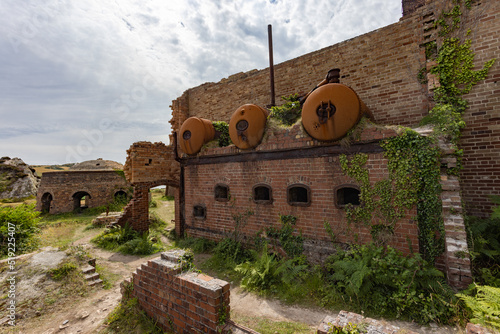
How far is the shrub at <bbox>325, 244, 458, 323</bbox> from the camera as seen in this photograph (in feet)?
12.0

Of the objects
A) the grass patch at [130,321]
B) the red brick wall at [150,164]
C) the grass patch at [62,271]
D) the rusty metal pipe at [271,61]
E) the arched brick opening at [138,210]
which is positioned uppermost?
the rusty metal pipe at [271,61]

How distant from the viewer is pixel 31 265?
5512 millimetres

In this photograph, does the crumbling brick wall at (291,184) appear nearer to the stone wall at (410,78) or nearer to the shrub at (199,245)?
the shrub at (199,245)

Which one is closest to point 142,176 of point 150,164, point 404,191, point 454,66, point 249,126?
point 150,164

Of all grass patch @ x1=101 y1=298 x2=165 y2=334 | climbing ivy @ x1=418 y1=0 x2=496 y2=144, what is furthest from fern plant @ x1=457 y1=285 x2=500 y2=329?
grass patch @ x1=101 y1=298 x2=165 y2=334

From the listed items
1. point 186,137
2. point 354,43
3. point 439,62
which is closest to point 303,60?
point 354,43

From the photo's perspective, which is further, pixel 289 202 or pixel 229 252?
pixel 229 252

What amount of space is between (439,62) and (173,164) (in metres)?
10.4

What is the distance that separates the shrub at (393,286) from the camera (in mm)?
3660

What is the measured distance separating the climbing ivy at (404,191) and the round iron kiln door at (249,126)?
2633 millimetres

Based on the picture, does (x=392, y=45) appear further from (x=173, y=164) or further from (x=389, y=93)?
(x=173, y=164)

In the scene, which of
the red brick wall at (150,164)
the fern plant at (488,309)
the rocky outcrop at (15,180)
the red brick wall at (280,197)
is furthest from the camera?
the rocky outcrop at (15,180)

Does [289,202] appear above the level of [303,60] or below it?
below

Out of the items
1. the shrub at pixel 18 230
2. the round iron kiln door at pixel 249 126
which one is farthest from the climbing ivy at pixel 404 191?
the shrub at pixel 18 230
